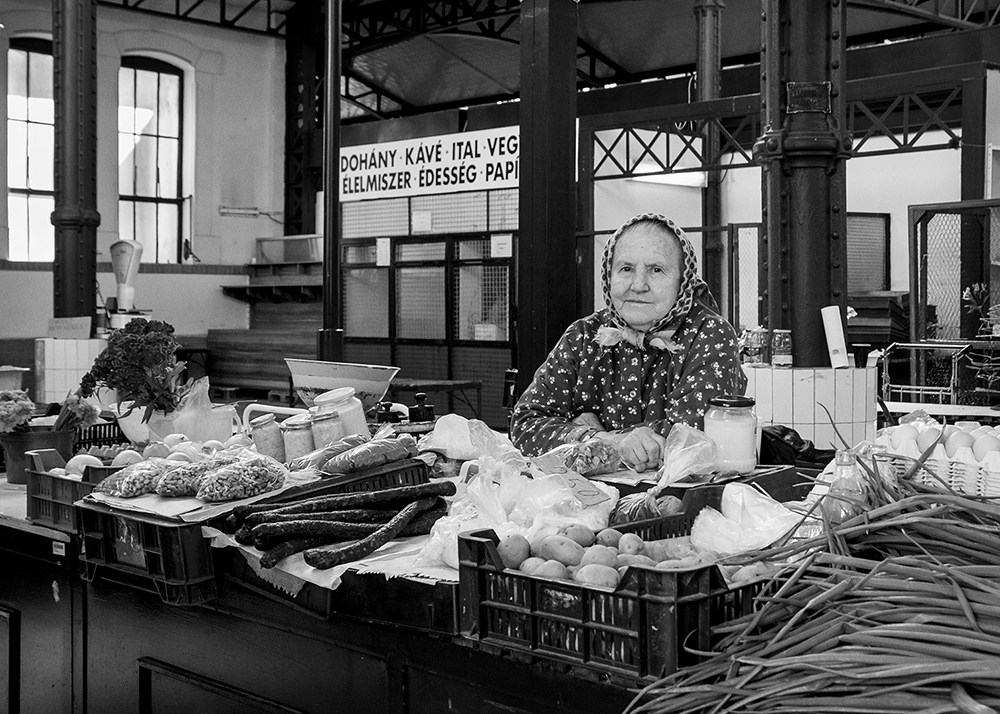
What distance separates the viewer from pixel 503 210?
1129 cm

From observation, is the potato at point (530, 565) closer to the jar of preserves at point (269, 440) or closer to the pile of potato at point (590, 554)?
the pile of potato at point (590, 554)

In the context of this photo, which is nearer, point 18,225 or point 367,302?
point 367,302

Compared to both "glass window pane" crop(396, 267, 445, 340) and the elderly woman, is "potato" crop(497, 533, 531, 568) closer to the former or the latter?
the elderly woman

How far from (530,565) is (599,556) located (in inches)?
4.1

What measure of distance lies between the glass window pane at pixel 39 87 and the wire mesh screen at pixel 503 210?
6.98 metres

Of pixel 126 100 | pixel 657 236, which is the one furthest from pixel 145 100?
pixel 657 236

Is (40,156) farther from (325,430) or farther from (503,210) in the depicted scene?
(325,430)

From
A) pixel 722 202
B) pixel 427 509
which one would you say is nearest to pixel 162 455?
pixel 427 509

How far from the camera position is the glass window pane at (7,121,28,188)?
47.2 ft

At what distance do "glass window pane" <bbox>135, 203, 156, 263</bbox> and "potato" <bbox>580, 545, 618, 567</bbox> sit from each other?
599 inches

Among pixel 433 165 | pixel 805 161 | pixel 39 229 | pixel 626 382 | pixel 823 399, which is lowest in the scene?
pixel 823 399

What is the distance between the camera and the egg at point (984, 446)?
7.27 feet

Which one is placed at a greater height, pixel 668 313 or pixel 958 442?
pixel 668 313

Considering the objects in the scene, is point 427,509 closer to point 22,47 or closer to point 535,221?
point 535,221
